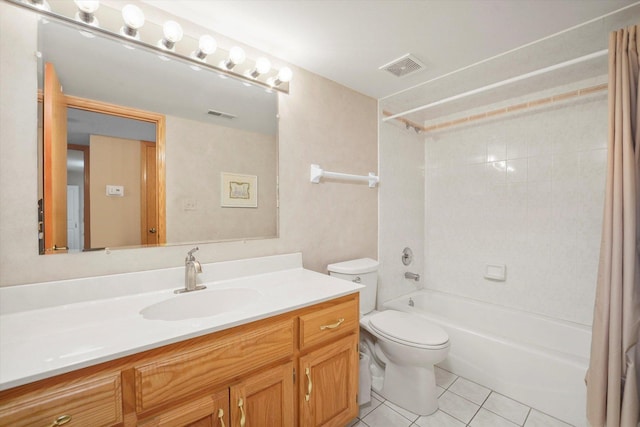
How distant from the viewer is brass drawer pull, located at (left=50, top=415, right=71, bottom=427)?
0.66 m

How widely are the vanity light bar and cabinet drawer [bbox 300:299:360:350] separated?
1.30 metres

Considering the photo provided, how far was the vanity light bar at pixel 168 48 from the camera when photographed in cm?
104

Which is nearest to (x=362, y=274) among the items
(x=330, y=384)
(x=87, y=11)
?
(x=330, y=384)

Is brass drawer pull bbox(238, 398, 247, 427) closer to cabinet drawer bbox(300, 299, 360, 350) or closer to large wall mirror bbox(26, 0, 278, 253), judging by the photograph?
cabinet drawer bbox(300, 299, 360, 350)

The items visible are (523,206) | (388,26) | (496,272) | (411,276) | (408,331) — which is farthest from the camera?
(411,276)

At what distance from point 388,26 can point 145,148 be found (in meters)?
1.35

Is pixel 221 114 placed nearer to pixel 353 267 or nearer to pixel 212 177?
pixel 212 177

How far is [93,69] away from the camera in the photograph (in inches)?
44.6

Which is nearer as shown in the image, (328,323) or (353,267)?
(328,323)

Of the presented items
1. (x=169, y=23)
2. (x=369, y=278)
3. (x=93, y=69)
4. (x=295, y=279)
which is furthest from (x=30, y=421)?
(x=369, y=278)

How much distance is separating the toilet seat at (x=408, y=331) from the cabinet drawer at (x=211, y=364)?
2.57 ft

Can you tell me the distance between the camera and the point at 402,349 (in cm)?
158

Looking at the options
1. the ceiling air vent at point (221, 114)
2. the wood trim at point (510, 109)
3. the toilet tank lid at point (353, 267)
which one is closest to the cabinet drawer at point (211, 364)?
the toilet tank lid at point (353, 267)

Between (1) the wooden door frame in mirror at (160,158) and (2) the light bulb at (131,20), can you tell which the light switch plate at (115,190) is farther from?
(2) the light bulb at (131,20)
